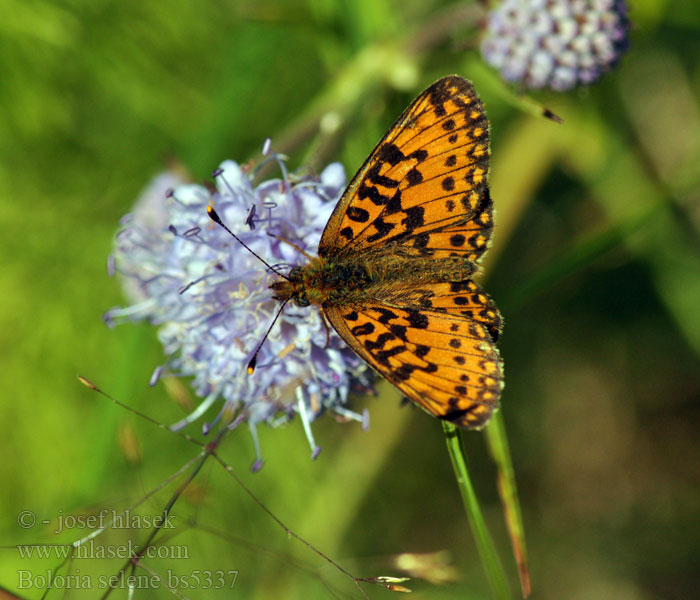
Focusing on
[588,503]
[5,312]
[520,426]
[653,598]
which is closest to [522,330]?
[520,426]

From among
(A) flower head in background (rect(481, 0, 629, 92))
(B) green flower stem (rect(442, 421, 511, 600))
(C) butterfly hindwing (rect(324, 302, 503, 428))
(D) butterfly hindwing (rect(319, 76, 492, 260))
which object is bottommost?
(B) green flower stem (rect(442, 421, 511, 600))

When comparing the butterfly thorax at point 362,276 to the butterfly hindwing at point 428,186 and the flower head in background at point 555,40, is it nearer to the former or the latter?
the butterfly hindwing at point 428,186

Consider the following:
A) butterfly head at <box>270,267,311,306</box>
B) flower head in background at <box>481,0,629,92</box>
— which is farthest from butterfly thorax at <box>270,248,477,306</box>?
flower head in background at <box>481,0,629,92</box>

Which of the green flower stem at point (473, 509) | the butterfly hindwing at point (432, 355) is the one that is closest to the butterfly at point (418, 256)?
the butterfly hindwing at point (432, 355)

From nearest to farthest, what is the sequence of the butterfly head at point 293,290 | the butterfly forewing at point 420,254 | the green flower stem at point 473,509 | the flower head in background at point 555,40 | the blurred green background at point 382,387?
the green flower stem at point 473,509 → the butterfly forewing at point 420,254 → the butterfly head at point 293,290 → the flower head in background at point 555,40 → the blurred green background at point 382,387

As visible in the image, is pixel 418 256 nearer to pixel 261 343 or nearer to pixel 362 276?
pixel 362 276

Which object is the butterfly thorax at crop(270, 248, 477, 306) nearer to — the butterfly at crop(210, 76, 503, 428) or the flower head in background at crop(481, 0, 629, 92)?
the butterfly at crop(210, 76, 503, 428)
